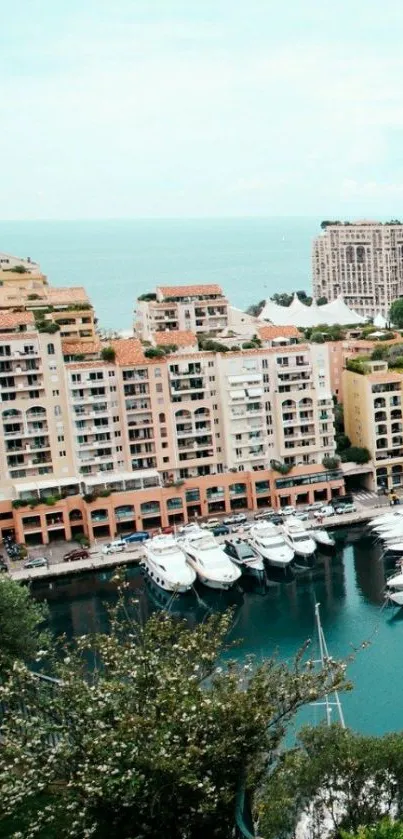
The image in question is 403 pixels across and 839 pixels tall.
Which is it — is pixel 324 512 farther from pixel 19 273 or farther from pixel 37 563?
pixel 19 273

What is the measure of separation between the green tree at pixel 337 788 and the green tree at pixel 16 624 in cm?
932

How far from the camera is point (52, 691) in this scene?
609 inches

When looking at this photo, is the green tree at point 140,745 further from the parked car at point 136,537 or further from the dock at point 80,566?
the parked car at point 136,537

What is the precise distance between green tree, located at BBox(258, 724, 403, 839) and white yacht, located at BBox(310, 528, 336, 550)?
2552 cm

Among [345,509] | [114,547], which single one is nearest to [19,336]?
[114,547]

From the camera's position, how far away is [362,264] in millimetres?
100688

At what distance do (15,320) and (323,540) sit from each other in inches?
749

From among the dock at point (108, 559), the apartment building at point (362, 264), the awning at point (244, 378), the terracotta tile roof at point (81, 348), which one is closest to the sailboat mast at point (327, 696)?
the dock at point (108, 559)

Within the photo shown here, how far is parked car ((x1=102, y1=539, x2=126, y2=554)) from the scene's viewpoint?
4138cm

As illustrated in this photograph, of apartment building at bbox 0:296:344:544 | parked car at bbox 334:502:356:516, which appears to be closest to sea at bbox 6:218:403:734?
parked car at bbox 334:502:356:516

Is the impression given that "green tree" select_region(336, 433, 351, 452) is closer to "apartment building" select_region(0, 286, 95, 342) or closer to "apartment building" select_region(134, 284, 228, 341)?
"apartment building" select_region(134, 284, 228, 341)

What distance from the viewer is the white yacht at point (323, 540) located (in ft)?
135

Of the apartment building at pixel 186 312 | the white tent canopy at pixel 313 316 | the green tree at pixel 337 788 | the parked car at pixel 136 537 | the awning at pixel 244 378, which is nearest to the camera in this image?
the green tree at pixel 337 788

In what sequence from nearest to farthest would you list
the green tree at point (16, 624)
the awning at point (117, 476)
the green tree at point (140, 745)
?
the green tree at point (140, 745)
the green tree at point (16, 624)
the awning at point (117, 476)
